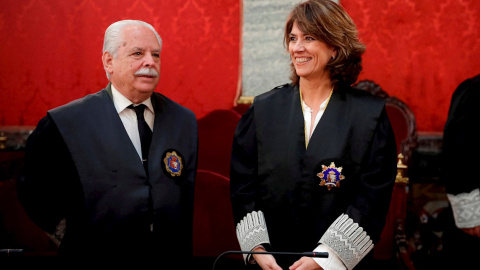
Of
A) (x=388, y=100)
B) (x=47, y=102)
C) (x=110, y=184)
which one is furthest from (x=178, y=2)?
(x=110, y=184)

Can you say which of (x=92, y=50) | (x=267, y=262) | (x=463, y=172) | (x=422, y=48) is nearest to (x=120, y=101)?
(x=267, y=262)

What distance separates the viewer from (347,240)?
163 cm

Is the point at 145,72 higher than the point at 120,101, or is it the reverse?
the point at 145,72

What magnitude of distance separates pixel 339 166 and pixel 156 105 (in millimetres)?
754

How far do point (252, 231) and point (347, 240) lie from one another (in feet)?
1.11

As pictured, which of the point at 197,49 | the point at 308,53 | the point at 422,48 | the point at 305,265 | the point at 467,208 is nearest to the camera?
the point at 305,265

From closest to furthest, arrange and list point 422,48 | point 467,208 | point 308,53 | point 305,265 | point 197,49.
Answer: point 305,265
point 308,53
point 467,208
point 422,48
point 197,49

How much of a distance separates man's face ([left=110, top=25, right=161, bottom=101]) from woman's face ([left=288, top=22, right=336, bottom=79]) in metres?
0.54

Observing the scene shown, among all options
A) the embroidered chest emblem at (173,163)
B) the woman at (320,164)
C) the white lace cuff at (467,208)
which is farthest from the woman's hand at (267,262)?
the white lace cuff at (467,208)

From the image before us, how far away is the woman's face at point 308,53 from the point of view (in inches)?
68.1

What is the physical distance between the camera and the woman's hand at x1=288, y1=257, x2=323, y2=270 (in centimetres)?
162

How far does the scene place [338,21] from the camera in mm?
1716

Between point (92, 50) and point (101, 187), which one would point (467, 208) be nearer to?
point (101, 187)

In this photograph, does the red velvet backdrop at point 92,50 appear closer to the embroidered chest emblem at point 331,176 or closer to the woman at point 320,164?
the woman at point 320,164
